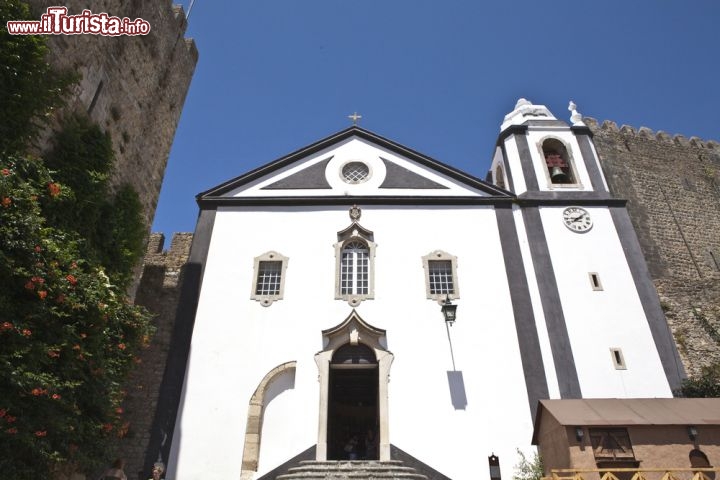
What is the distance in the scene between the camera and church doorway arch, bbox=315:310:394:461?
10.2m

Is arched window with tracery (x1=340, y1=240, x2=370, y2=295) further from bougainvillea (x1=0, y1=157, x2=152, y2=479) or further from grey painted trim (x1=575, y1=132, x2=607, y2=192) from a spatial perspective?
grey painted trim (x1=575, y1=132, x2=607, y2=192)

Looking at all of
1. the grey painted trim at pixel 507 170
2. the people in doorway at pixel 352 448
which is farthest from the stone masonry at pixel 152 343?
the grey painted trim at pixel 507 170

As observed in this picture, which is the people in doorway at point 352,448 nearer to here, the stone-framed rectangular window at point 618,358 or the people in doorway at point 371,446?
the people in doorway at point 371,446

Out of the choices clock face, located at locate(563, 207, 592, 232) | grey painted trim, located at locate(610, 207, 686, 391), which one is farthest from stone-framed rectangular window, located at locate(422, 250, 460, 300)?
grey painted trim, located at locate(610, 207, 686, 391)

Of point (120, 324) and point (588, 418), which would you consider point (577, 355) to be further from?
point (120, 324)

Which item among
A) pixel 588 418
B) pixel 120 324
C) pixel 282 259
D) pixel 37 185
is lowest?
pixel 588 418

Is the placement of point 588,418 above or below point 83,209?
below

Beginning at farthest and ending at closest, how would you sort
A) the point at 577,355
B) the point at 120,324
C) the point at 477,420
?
the point at 577,355 → the point at 477,420 → the point at 120,324

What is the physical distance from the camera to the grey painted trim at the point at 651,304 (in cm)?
1070

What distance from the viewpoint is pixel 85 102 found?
34.8 feet

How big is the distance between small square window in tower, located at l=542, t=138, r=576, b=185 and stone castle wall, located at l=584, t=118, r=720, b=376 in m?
8.17

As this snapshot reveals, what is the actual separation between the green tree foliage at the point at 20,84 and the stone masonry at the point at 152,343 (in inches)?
177

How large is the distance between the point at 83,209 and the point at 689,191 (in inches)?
1092

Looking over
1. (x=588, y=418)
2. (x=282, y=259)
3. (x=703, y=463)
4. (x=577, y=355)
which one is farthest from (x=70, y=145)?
(x=703, y=463)
